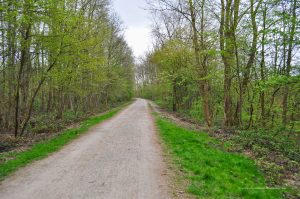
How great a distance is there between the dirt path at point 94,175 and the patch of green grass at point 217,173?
0.79 metres

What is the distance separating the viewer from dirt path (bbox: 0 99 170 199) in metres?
4.88

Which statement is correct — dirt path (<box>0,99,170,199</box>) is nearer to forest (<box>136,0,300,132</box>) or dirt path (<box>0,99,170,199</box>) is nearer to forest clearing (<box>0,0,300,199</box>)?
forest clearing (<box>0,0,300,199</box>)

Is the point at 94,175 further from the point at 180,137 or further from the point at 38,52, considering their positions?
the point at 38,52

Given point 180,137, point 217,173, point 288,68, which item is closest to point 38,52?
point 180,137

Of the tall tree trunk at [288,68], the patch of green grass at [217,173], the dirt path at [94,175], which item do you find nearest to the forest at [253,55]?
the tall tree trunk at [288,68]

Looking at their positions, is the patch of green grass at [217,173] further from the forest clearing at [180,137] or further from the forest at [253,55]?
the forest at [253,55]

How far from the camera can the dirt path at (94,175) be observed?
4.88m

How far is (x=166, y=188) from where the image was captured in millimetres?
5254

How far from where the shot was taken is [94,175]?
5.93 meters

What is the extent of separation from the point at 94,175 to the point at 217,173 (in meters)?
3.35

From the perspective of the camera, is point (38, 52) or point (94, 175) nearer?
point (94, 175)

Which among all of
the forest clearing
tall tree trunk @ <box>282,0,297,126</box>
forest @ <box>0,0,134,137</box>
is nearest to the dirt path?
the forest clearing

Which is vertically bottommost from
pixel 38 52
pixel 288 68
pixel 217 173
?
pixel 217 173

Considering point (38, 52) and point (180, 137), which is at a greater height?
point (38, 52)
